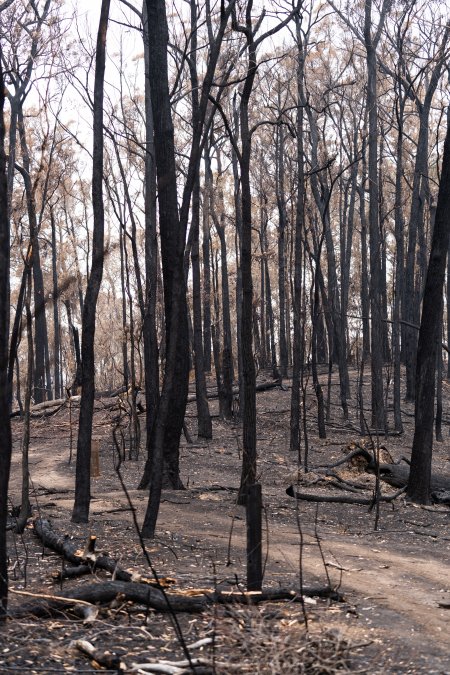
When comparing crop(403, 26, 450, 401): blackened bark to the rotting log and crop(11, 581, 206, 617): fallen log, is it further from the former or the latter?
crop(11, 581, 206, 617): fallen log

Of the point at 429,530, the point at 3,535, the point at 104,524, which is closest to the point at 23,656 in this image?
the point at 3,535

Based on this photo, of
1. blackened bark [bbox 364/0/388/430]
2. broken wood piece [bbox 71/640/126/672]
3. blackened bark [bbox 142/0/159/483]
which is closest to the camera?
broken wood piece [bbox 71/640/126/672]

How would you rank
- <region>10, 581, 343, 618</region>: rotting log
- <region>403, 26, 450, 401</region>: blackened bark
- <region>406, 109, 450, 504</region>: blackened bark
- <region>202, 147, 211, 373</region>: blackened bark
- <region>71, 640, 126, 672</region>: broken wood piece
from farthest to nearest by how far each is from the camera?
<region>202, 147, 211, 373</region>: blackened bark
<region>403, 26, 450, 401</region>: blackened bark
<region>406, 109, 450, 504</region>: blackened bark
<region>10, 581, 343, 618</region>: rotting log
<region>71, 640, 126, 672</region>: broken wood piece

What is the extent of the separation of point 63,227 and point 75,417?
18114 millimetres

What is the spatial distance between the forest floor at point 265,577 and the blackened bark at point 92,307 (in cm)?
39

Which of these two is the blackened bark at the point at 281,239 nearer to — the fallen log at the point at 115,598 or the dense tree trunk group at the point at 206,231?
the dense tree trunk group at the point at 206,231

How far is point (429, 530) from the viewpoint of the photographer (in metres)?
9.05

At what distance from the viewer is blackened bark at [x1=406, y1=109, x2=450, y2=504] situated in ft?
33.6

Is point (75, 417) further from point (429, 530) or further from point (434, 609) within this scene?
point (434, 609)

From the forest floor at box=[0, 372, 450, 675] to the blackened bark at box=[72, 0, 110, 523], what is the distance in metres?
0.39

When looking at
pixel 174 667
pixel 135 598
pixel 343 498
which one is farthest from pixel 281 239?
pixel 174 667

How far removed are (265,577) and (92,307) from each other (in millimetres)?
3127

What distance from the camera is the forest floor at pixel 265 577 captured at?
160 inches

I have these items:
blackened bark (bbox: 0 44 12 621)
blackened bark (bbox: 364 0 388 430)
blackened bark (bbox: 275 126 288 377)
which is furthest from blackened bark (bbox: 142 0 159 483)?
blackened bark (bbox: 275 126 288 377)
